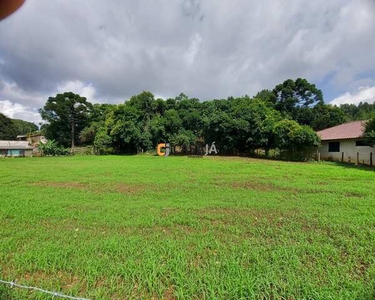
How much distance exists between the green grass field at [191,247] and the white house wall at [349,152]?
12312mm

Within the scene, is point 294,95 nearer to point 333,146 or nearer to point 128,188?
point 333,146

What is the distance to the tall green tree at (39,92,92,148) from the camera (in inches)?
1399

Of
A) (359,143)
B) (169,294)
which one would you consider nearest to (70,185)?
(169,294)

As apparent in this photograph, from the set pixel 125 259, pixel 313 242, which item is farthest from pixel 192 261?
pixel 313 242

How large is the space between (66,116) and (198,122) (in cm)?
2382

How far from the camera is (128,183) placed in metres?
7.64

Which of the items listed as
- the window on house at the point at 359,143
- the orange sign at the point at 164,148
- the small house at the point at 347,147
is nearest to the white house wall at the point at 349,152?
the small house at the point at 347,147

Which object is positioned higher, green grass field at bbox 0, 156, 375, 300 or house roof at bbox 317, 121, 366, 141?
house roof at bbox 317, 121, 366, 141

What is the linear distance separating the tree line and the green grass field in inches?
579

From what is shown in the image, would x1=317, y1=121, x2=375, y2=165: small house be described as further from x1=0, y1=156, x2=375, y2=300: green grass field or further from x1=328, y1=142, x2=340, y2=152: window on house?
x1=0, y1=156, x2=375, y2=300: green grass field

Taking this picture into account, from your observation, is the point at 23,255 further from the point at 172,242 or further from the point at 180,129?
the point at 180,129

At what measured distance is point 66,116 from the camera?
36094 mm

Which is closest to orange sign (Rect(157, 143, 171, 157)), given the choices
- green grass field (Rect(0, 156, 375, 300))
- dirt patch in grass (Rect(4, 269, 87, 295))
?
green grass field (Rect(0, 156, 375, 300))

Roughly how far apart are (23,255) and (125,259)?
1.28 m
